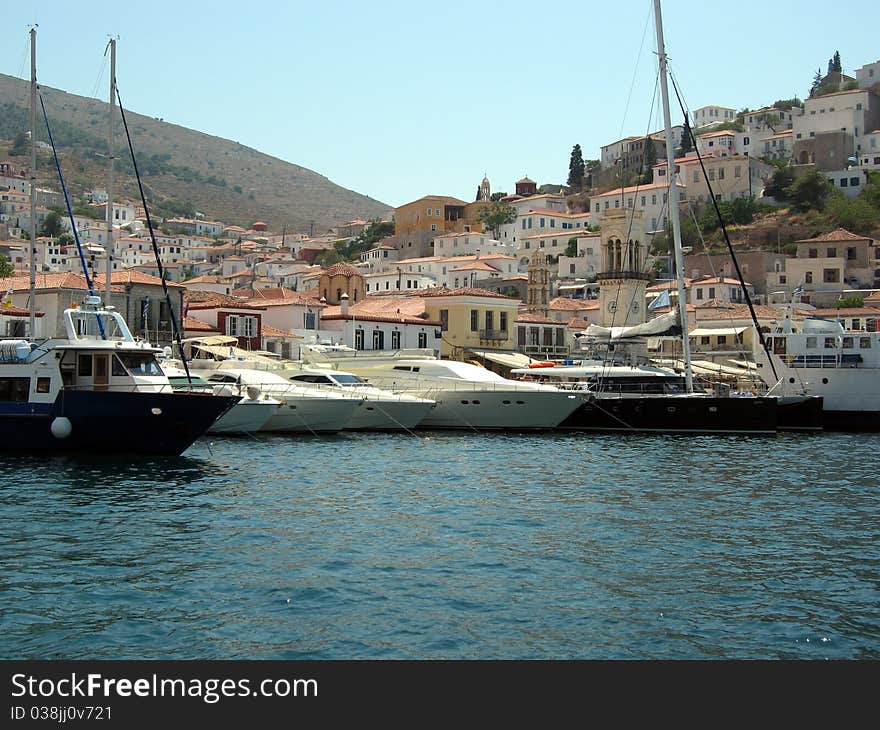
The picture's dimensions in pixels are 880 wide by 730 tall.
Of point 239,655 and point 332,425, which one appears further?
point 332,425

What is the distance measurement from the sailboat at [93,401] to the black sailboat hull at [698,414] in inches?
673

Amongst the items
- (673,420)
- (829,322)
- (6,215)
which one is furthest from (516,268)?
(6,215)

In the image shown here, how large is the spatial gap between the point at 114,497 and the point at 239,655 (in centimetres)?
1105

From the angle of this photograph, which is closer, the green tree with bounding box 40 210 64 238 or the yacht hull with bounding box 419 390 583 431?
the yacht hull with bounding box 419 390 583 431

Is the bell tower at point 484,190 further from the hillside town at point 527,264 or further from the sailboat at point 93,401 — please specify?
the sailboat at point 93,401

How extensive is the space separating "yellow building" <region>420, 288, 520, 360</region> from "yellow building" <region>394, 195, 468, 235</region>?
6848 cm

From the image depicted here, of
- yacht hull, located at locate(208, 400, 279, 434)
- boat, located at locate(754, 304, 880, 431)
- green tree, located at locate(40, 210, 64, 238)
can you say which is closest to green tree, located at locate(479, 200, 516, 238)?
green tree, located at locate(40, 210, 64, 238)

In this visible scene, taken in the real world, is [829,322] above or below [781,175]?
below

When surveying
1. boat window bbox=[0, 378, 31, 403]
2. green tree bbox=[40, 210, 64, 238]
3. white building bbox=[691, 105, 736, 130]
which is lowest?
boat window bbox=[0, 378, 31, 403]

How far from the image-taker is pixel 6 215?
590 ft

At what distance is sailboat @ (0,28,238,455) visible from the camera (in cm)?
2622

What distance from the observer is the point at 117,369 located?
27.1 metres

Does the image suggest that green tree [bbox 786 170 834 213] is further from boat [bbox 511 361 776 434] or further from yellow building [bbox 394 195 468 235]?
boat [bbox 511 361 776 434]
